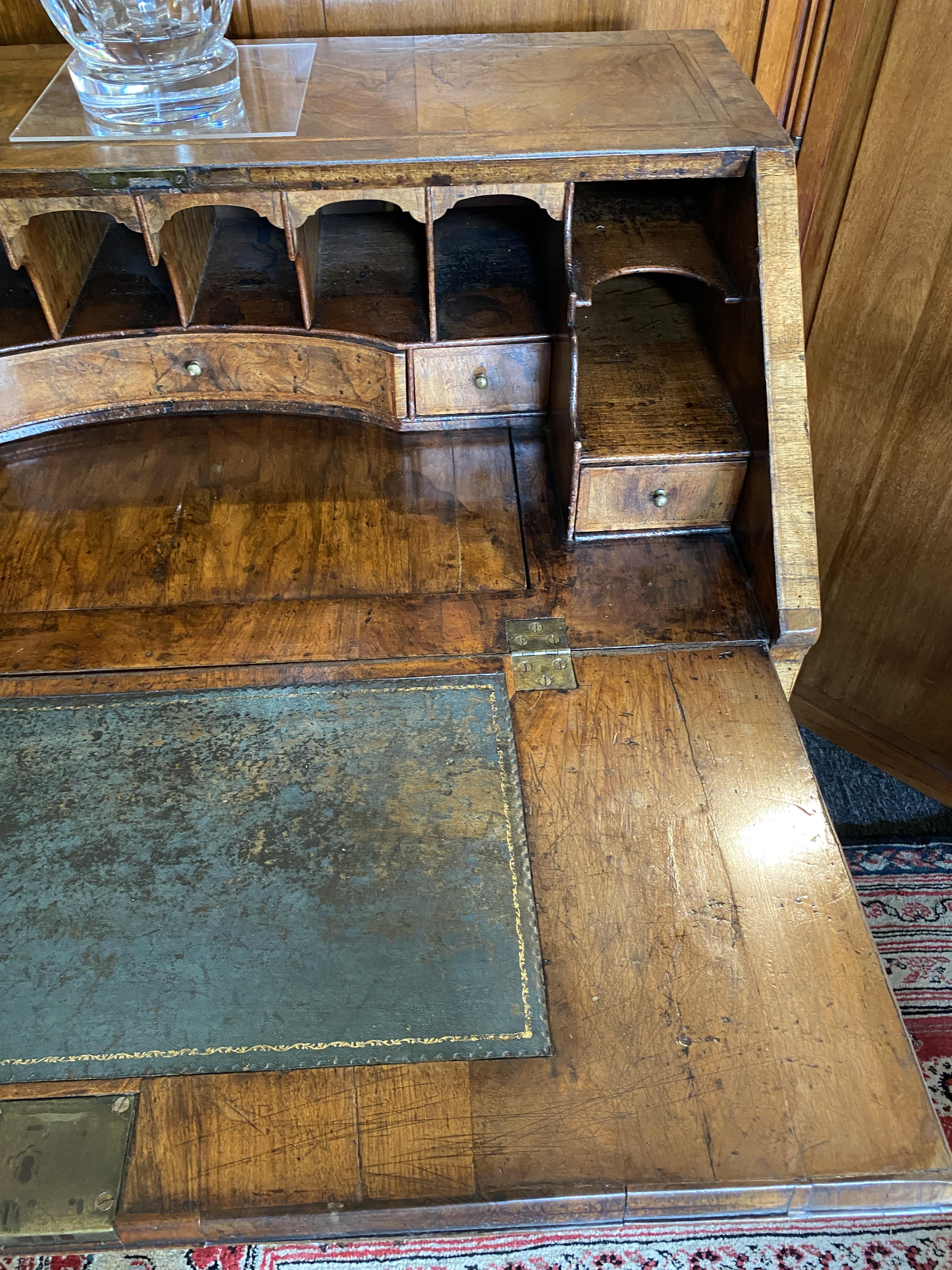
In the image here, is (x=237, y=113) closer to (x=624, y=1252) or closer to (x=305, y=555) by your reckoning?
(x=305, y=555)

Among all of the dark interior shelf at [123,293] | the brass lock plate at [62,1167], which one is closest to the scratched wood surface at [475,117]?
the dark interior shelf at [123,293]

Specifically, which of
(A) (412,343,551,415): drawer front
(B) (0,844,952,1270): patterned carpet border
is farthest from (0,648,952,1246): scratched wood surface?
(B) (0,844,952,1270): patterned carpet border

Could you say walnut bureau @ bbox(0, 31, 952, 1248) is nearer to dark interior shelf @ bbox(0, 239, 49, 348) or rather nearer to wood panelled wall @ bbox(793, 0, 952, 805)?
dark interior shelf @ bbox(0, 239, 49, 348)

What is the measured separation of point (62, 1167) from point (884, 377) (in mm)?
1847

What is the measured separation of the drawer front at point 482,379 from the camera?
1.48 meters

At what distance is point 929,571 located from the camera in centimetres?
205

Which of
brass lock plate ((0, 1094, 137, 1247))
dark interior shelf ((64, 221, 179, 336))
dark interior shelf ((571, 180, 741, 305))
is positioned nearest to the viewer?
brass lock plate ((0, 1094, 137, 1247))

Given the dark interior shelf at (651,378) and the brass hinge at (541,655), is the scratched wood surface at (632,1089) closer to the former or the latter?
the brass hinge at (541,655)

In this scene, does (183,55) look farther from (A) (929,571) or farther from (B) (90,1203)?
(A) (929,571)

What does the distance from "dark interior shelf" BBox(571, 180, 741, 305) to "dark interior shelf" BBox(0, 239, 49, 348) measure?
2.54ft

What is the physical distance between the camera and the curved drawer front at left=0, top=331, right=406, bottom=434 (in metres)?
1.47

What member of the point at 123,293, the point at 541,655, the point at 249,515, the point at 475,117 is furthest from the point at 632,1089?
the point at 123,293

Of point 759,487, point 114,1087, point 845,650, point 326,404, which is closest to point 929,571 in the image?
point 845,650

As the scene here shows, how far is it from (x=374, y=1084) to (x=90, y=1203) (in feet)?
0.82
